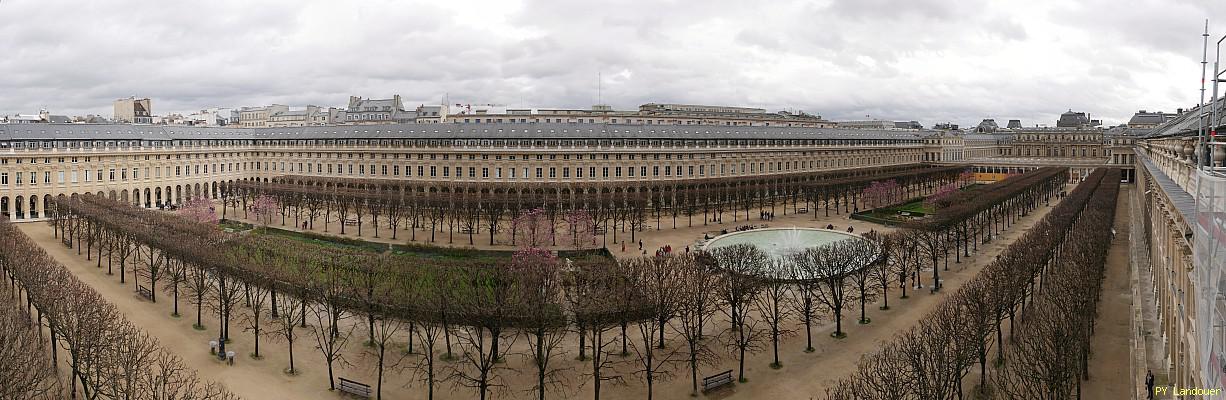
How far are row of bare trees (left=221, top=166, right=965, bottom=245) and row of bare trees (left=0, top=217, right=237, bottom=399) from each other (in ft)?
86.8

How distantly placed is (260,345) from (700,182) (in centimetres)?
6097

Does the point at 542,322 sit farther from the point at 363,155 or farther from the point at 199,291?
the point at 363,155

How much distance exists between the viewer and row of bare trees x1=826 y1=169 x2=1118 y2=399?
2028 centimetres

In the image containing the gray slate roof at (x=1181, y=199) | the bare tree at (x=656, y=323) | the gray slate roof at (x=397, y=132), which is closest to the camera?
the gray slate roof at (x=1181, y=199)

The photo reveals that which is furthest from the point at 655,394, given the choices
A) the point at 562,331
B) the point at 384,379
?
the point at 384,379

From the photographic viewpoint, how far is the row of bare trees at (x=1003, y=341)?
2028cm

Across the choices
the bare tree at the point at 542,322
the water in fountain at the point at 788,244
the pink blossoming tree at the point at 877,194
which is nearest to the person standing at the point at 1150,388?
the bare tree at the point at 542,322

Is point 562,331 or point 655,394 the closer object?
point 655,394

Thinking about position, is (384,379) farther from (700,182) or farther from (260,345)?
(700,182)

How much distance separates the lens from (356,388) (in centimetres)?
2450

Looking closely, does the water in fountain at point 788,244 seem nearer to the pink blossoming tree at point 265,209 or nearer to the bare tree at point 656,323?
the bare tree at point 656,323

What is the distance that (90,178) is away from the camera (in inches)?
2908

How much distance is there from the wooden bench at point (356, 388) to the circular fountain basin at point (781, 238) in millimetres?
28022

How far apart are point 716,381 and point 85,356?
67.7 ft
